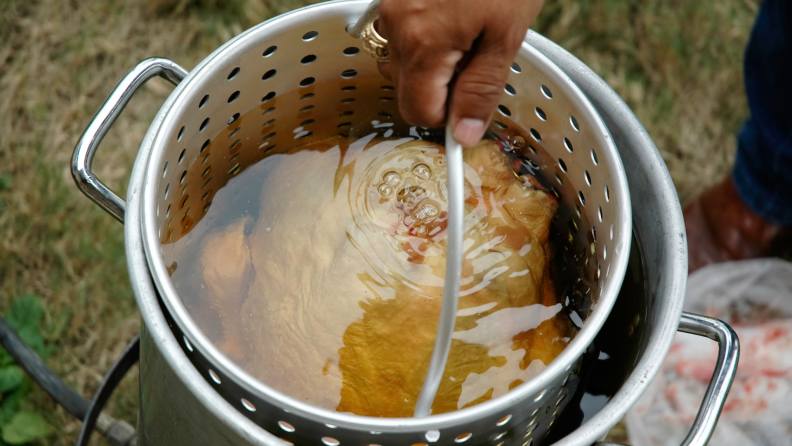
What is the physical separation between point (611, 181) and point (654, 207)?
6cm

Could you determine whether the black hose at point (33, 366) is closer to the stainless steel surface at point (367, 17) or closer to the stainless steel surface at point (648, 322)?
the stainless steel surface at point (648, 322)

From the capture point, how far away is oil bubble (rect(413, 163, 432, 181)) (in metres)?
0.80

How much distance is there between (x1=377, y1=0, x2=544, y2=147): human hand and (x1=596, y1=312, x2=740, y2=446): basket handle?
1.01ft

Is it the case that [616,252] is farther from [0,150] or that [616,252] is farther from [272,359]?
[0,150]

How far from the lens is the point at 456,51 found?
0.46m

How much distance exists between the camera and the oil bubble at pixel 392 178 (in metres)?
0.79

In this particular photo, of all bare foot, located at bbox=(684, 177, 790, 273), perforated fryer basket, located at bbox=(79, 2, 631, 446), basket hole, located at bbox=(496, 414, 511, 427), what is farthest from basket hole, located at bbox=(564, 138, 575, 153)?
bare foot, located at bbox=(684, 177, 790, 273)

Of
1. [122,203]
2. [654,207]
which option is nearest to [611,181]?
[654,207]

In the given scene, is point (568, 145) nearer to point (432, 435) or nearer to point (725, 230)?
point (432, 435)

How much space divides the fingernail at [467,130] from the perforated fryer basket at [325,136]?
17cm

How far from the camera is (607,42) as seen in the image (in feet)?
5.08

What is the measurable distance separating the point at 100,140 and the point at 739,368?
44.6 inches

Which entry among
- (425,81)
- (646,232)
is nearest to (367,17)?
(425,81)

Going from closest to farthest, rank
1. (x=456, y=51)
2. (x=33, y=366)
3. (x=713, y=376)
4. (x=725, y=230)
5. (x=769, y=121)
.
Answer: (x=456, y=51) < (x=713, y=376) < (x=33, y=366) < (x=769, y=121) < (x=725, y=230)
